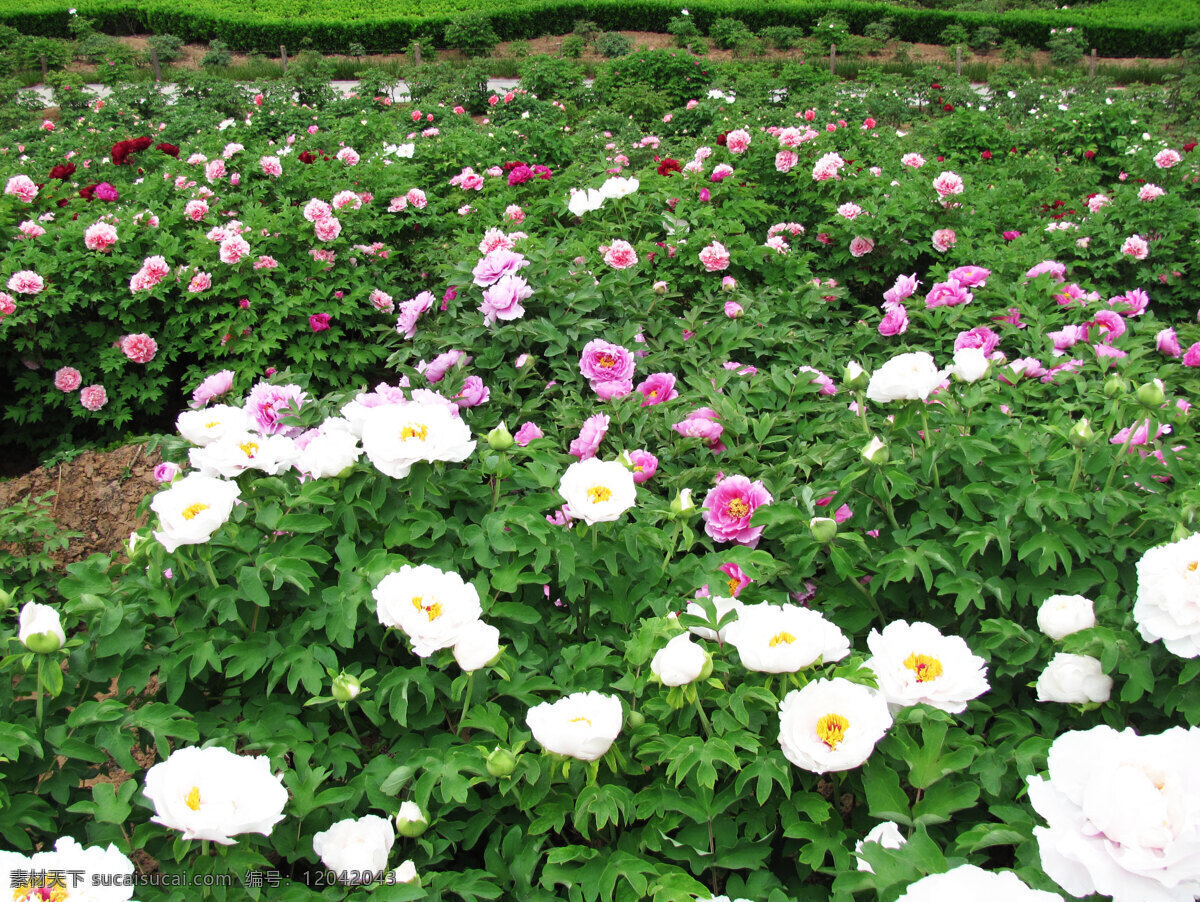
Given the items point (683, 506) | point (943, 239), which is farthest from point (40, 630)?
point (943, 239)

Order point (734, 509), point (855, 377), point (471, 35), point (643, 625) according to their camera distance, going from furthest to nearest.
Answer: point (471, 35) < point (734, 509) < point (855, 377) < point (643, 625)

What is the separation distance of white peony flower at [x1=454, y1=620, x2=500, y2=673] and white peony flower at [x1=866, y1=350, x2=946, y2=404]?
2.92 feet

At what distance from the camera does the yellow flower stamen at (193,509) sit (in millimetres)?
1343

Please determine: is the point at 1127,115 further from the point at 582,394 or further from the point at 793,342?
the point at 582,394

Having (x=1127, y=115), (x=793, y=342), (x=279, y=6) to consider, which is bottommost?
(x=793, y=342)

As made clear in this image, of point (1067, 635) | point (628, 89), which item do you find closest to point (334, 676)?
point (1067, 635)

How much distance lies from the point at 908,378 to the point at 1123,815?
0.98 meters

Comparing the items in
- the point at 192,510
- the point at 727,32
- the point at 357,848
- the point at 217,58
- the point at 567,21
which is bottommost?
the point at 357,848

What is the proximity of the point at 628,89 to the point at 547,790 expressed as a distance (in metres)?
8.57

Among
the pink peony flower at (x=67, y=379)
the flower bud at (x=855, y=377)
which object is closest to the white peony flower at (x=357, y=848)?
the flower bud at (x=855, y=377)

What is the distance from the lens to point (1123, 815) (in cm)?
85

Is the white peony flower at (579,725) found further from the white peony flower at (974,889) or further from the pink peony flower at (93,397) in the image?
the pink peony flower at (93,397)

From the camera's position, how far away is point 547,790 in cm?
126

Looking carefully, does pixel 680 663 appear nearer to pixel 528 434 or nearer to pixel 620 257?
pixel 528 434
